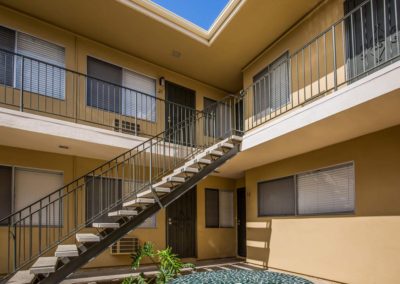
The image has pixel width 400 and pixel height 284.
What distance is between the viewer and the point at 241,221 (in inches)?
386

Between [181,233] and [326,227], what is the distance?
4253 millimetres

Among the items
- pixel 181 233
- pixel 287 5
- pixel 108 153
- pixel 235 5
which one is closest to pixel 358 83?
pixel 287 5

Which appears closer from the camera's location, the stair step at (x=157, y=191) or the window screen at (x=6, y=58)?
the stair step at (x=157, y=191)

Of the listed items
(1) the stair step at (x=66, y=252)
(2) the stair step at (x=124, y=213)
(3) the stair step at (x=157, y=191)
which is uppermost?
(3) the stair step at (x=157, y=191)

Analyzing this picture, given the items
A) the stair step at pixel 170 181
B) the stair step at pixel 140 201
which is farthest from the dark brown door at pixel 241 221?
the stair step at pixel 140 201

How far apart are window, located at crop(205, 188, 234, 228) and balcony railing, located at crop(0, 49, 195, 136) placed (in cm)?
286

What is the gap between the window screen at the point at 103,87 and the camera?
291 inches

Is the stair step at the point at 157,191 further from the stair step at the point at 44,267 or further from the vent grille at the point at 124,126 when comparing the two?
the vent grille at the point at 124,126

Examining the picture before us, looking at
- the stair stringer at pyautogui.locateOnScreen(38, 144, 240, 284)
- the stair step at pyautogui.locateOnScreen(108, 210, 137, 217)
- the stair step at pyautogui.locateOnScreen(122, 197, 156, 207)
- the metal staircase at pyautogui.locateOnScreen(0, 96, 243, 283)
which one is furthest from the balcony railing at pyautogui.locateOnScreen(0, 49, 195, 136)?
the stair step at pyautogui.locateOnScreen(108, 210, 137, 217)

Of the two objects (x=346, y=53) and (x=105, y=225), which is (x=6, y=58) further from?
(x=346, y=53)

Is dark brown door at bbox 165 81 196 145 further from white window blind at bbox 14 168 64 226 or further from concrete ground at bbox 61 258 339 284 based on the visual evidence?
concrete ground at bbox 61 258 339 284

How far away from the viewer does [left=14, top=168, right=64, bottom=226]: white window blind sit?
6312mm

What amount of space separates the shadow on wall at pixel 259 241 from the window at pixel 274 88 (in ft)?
9.62

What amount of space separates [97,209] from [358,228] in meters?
5.68
